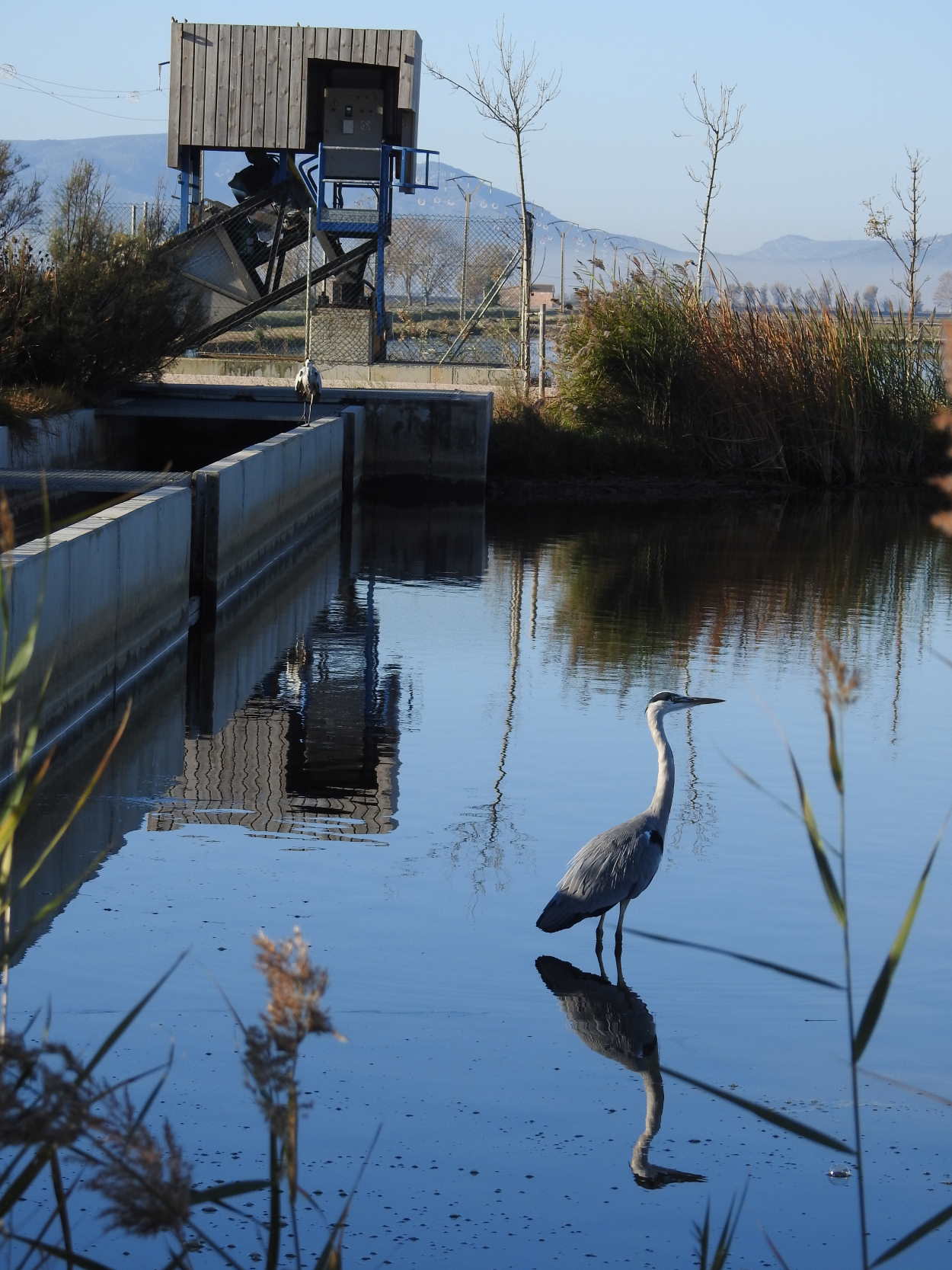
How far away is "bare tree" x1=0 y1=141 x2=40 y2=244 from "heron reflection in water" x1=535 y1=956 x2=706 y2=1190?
556 inches

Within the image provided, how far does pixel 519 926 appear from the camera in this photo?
6.55m

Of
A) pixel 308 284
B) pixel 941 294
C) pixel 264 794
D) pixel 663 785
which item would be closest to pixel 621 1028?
pixel 663 785

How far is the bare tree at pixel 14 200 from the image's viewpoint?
1809cm

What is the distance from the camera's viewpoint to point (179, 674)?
422 inches

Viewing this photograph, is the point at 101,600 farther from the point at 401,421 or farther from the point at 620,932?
the point at 401,421

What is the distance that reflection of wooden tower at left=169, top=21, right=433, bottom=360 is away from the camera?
2864cm

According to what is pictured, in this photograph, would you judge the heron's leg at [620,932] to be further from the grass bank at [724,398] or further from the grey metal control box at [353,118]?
the grey metal control box at [353,118]

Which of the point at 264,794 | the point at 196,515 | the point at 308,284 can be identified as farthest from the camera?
the point at 308,284

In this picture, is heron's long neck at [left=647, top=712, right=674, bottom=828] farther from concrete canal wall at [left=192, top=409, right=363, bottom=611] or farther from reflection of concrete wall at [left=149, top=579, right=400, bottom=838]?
concrete canal wall at [left=192, top=409, right=363, bottom=611]

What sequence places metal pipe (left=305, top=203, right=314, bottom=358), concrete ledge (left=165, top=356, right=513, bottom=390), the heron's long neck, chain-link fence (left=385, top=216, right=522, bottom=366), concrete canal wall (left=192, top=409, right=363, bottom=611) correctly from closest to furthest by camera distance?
the heron's long neck, concrete canal wall (left=192, top=409, right=363, bottom=611), metal pipe (left=305, top=203, right=314, bottom=358), concrete ledge (left=165, top=356, right=513, bottom=390), chain-link fence (left=385, top=216, right=522, bottom=366)

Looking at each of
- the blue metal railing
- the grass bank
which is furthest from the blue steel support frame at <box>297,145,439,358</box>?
the grass bank

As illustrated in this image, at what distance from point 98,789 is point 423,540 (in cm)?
1013

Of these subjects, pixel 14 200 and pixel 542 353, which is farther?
pixel 542 353

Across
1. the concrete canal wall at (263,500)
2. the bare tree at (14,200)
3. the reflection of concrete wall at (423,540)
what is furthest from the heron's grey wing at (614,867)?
the bare tree at (14,200)
